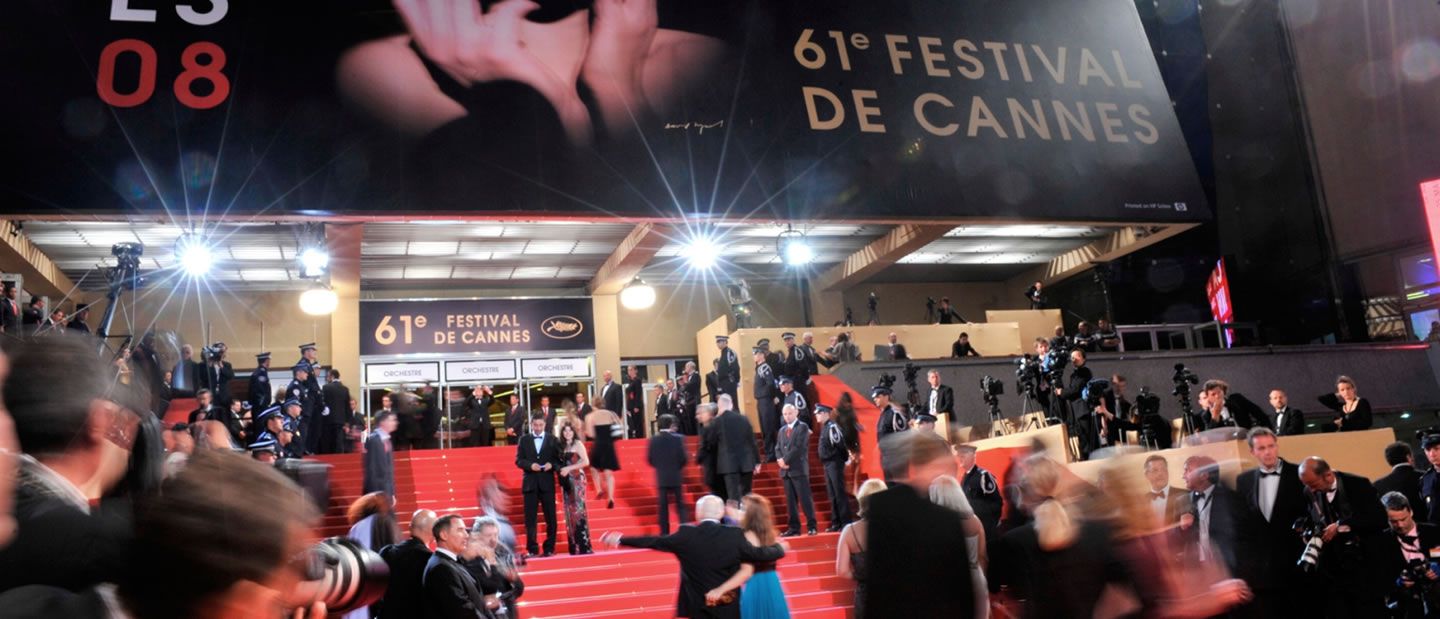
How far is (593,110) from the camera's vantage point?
13.6 m

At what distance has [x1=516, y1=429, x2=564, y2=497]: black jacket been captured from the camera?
1021 cm

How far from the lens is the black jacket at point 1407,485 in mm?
6840

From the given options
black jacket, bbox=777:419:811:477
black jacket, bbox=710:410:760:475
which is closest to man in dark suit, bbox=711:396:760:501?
black jacket, bbox=710:410:760:475

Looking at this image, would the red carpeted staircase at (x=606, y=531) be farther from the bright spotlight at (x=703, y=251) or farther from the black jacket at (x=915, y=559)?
the black jacket at (x=915, y=559)

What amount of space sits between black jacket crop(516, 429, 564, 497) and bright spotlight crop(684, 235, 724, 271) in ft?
22.3

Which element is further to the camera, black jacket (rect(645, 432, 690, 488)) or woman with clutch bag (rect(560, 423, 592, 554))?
woman with clutch bag (rect(560, 423, 592, 554))

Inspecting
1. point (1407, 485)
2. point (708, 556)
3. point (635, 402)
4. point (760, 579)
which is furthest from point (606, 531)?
point (1407, 485)

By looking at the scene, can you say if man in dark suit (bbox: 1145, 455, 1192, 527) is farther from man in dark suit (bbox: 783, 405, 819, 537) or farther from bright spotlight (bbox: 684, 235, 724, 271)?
bright spotlight (bbox: 684, 235, 724, 271)

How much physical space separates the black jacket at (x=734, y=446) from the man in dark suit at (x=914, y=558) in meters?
6.94

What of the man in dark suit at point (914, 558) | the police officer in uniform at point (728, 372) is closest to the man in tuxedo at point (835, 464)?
the police officer in uniform at point (728, 372)

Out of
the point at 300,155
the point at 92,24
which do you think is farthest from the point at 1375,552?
the point at 92,24

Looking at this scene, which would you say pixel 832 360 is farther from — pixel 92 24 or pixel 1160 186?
pixel 92 24

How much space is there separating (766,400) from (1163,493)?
6.99 metres

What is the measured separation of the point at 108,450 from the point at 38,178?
11.7 meters
